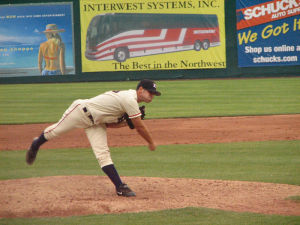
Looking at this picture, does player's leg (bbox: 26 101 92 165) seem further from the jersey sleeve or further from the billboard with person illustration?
the billboard with person illustration

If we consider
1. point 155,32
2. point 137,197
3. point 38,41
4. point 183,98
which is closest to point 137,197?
point 137,197

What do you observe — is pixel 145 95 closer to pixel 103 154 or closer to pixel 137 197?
pixel 103 154

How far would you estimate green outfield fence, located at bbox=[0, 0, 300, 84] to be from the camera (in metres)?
22.8

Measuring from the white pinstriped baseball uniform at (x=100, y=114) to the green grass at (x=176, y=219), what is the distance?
3.00 ft

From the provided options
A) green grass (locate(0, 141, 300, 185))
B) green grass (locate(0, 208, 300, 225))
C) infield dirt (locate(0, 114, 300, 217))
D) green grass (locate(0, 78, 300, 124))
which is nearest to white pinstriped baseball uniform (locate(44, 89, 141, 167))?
infield dirt (locate(0, 114, 300, 217))

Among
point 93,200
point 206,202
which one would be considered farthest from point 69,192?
point 206,202

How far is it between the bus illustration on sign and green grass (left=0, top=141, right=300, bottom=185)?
1311cm

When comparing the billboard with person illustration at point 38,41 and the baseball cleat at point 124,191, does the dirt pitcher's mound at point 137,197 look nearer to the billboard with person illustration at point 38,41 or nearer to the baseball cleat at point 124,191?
the baseball cleat at point 124,191

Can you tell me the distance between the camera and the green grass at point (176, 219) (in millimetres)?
5105

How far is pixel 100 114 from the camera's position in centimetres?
595

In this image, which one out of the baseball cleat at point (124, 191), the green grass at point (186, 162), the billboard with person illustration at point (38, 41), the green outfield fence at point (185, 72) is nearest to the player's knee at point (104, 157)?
the baseball cleat at point (124, 191)

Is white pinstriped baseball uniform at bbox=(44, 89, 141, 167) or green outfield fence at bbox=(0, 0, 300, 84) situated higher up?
green outfield fence at bbox=(0, 0, 300, 84)

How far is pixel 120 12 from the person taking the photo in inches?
899

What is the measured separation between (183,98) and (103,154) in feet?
37.1
